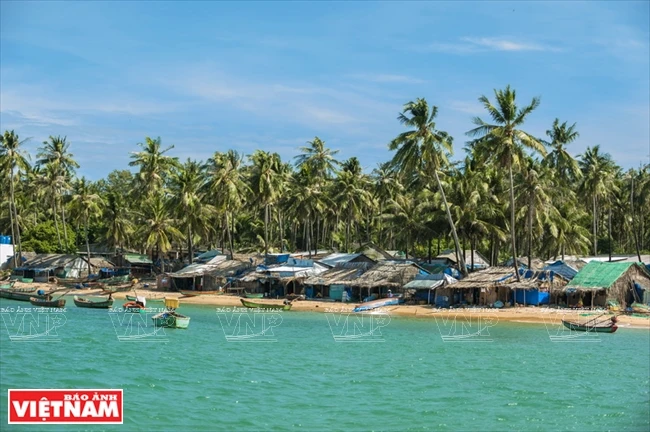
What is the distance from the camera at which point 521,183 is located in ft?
179

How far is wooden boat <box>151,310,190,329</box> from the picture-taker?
3891cm

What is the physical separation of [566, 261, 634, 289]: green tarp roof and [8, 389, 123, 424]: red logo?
Answer: 3262 cm

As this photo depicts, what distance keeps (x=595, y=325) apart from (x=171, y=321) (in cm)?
2257

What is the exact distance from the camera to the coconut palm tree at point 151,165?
235 feet

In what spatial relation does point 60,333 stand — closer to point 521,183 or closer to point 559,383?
point 559,383

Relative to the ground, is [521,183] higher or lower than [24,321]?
higher

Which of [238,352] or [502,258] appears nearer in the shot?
[238,352]

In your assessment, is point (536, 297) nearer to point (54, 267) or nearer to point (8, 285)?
point (8, 285)

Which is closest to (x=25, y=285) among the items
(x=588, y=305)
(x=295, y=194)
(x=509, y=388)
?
(x=295, y=194)

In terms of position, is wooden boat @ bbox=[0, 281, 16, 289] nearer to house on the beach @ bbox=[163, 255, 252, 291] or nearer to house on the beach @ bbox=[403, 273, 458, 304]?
house on the beach @ bbox=[163, 255, 252, 291]

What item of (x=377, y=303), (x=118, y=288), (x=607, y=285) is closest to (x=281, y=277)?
(x=377, y=303)

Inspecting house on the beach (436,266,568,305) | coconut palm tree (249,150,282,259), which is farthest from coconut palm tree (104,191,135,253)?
house on the beach (436,266,568,305)

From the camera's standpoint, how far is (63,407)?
66.4ft

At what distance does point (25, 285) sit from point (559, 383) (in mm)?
56154
